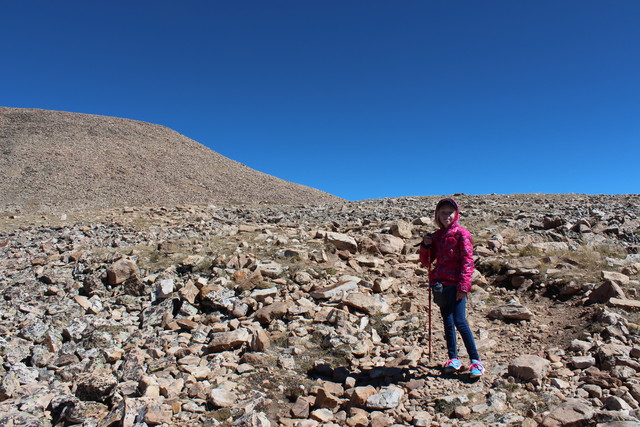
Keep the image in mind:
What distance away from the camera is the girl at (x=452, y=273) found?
13.6 feet

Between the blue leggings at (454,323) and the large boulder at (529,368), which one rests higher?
the blue leggings at (454,323)

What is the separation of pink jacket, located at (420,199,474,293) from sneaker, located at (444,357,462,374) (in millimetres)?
714

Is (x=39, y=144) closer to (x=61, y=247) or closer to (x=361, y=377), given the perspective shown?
(x=61, y=247)

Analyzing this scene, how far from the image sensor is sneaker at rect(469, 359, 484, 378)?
3.94 metres

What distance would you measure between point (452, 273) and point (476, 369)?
0.96m

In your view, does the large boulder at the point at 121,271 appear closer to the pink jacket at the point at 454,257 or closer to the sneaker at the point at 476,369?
the pink jacket at the point at 454,257

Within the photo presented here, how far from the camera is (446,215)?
14.5 ft

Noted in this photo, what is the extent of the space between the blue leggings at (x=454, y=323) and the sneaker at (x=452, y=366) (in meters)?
0.09

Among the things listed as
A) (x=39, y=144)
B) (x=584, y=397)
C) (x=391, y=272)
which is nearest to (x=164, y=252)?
(x=391, y=272)

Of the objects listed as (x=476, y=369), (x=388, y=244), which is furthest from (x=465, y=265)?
(x=388, y=244)

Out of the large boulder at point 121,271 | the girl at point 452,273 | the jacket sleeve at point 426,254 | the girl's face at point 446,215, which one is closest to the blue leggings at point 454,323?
the girl at point 452,273

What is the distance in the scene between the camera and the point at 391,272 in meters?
7.32

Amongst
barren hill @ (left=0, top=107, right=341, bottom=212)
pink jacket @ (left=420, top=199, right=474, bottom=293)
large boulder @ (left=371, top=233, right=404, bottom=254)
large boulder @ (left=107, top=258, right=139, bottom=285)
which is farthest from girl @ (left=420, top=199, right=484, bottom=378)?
barren hill @ (left=0, top=107, right=341, bottom=212)

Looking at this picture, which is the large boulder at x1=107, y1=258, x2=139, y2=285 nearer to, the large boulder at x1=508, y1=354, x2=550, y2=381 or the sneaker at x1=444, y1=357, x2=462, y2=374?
the sneaker at x1=444, y1=357, x2=462, y2=374
